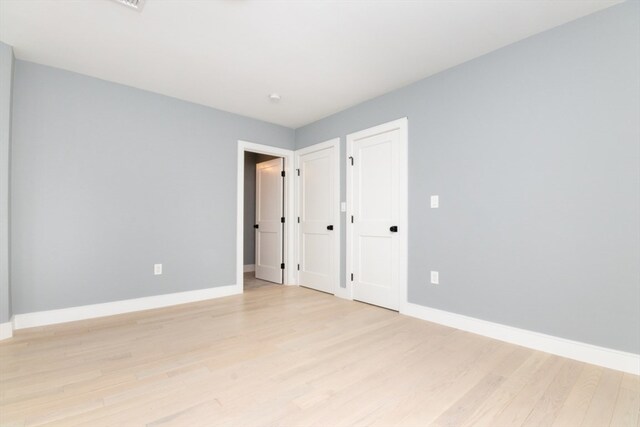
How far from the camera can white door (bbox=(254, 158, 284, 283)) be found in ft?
15.9

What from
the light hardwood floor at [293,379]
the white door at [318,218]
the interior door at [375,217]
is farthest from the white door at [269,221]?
the light hardwood floor at [293,379]

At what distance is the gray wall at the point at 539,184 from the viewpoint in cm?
200

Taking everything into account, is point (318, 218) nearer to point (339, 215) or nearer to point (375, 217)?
point (339, 215)

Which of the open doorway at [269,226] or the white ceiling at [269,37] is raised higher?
the white ceiling at [269,37]

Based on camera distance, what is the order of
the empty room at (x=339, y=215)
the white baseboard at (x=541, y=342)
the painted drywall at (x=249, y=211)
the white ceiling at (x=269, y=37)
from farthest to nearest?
the painted drywall at (x=249, y=211), the white ceiling at (x=269, y=37), the white baseboard at (x=541, y=342), the empty room at (x=339, y=215)

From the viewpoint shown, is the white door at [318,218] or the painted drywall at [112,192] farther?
the white door at [318,218]

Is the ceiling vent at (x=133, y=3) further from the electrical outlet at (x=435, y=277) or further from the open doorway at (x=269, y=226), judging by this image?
the electrical outlet at (x=435, y=277)

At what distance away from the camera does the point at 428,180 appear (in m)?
3.06

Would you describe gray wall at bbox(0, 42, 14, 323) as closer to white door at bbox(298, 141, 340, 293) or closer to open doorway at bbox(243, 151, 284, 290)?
open doorway at bbox(243, 151, 284, 290)

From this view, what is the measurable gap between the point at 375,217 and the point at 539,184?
1.68 m

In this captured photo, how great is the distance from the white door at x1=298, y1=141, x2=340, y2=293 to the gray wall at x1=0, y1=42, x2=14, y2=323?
10.6 feet

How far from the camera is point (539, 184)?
234 centimetres

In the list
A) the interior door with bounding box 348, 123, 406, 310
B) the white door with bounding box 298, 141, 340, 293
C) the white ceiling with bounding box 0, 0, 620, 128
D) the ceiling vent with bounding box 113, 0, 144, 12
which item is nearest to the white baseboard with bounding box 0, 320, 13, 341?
the white ceiling with bounding box 0, 0, 620, 128

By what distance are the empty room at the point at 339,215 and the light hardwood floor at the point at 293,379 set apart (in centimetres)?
2
